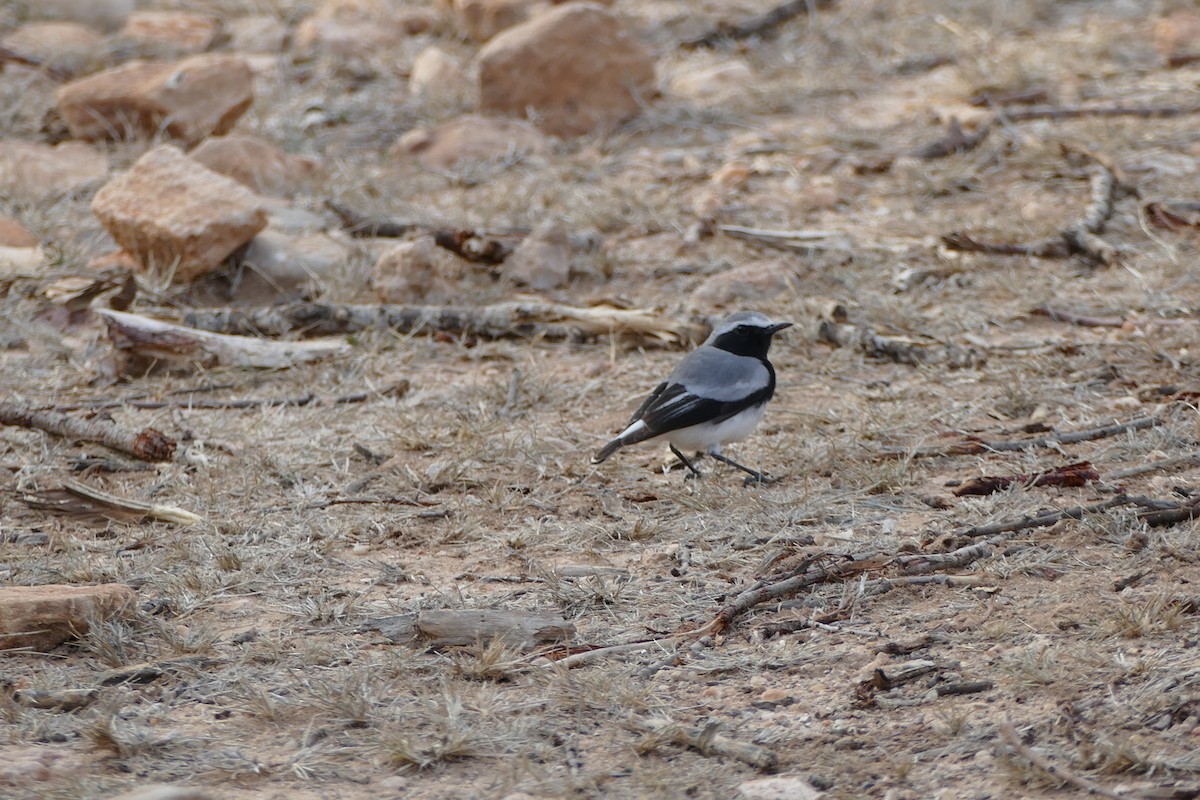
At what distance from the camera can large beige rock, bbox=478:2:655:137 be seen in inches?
348

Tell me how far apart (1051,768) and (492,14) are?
8.88 meters

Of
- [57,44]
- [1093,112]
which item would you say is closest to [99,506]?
[1093,112]

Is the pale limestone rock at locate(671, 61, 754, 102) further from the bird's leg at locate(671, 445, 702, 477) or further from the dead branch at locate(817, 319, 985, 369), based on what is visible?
the bird's leg at locate(671, 445, 702, 477)

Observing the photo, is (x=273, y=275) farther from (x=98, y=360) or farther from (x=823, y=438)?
(x=823, y=438)

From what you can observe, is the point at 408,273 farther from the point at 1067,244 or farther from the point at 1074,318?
the point at 1067,244

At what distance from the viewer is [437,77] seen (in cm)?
959

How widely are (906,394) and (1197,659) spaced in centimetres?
246

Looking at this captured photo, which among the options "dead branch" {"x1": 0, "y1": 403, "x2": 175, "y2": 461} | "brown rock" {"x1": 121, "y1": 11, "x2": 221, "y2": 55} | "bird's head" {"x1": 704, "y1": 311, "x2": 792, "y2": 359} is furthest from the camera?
"brown rock" {"x1": 121, "y1": 11, "x2": 221, "y2": 55}

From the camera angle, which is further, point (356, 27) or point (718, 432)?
point (356, 27)

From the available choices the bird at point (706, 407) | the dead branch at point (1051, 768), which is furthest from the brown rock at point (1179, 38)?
the dead branch at point (1051, 768)

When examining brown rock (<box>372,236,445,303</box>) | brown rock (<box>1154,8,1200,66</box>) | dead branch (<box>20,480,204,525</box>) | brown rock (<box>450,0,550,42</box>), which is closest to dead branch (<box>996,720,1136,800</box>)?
dead branch (<box>20,480,204,525</box>)

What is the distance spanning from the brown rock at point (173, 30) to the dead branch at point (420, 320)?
5073mm

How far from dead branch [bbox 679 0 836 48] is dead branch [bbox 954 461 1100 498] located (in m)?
6.83

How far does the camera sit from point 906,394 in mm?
5418
